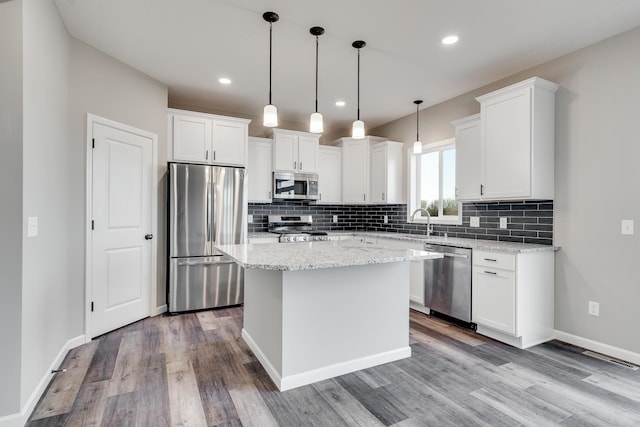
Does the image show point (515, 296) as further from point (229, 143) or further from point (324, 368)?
point (229, 143)

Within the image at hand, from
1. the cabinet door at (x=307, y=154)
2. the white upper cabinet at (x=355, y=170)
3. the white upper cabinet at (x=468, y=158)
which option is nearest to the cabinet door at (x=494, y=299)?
the white upper cabinet at (x=468, y=158)

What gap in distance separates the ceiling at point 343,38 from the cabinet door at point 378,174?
1.13 metres

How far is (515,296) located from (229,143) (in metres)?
3.64

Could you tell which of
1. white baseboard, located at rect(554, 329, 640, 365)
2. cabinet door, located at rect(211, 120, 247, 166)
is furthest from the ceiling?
white baseboard, located at rect(554, 329, 640, 365)

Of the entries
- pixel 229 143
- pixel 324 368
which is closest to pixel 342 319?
pixel 324 368

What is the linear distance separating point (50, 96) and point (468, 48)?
342 centimetres

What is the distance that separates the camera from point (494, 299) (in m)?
3.07

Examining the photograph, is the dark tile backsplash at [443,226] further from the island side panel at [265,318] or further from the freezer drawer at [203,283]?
the island side panel at [265,318]

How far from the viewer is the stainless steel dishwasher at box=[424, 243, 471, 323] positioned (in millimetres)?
3338

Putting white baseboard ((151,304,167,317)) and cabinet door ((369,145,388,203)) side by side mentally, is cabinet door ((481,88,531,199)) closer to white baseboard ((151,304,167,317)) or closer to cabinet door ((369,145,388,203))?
cabinet door ((369,145,388,203))

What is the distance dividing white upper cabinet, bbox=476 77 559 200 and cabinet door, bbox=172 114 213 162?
3241mm

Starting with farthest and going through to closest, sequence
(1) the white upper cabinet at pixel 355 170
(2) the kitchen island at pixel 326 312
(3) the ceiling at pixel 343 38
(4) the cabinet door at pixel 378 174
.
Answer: (1) the white upper cabinet at pixel 355 170
(4) the cabinet door at pixel 378 174
(3) the ceiling at pixel 343 38
(2) the kitchen island at pixel 326 312

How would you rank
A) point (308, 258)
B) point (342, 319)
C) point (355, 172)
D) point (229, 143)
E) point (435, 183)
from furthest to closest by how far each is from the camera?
point (355, 172)
point (435, 183)
point (229, 143)
point (342, 319)
point (308, 258)

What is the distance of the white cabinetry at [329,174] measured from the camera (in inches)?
210
